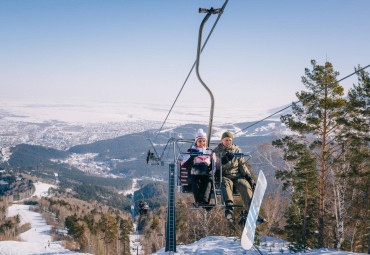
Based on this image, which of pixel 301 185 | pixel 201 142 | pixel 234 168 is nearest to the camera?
pixel 234 168

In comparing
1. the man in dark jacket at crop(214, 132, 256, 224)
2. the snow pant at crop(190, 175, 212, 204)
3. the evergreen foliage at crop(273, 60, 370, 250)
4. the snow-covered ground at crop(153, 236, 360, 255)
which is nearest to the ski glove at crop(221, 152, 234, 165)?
the man in dark jacket at crop(214, 132, 256, 224)

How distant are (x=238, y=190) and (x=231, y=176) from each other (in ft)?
1.23

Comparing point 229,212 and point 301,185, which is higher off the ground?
point 229,212

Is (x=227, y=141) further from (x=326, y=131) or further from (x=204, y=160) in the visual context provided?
(x=326, y=131)

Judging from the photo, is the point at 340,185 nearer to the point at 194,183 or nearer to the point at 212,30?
the point at 194,183

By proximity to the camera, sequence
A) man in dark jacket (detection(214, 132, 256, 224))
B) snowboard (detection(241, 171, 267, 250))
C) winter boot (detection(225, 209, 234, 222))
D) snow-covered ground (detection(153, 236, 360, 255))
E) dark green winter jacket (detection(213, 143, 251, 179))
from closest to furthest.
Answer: snowboard (detection(241, 171, 267, 250)), winter boot (detection(225, 209, 234, 222)), man in dark jacket (detection(214, 132, 256, 224)), dark green winter jacket (detection(213, 143, 251, 179)), snow-covered ground (detection(153, 236, 360, 255))

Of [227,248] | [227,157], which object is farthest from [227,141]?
[227,248]

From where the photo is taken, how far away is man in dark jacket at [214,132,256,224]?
250 inches

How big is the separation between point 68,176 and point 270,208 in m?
182

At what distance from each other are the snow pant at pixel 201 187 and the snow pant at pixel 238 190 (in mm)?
396

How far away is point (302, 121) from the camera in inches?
574

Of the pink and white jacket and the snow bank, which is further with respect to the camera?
the snow bank

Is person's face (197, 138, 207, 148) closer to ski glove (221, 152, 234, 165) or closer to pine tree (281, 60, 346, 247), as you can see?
ski glove (221, 152, 234, 165)

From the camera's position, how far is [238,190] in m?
6.64
